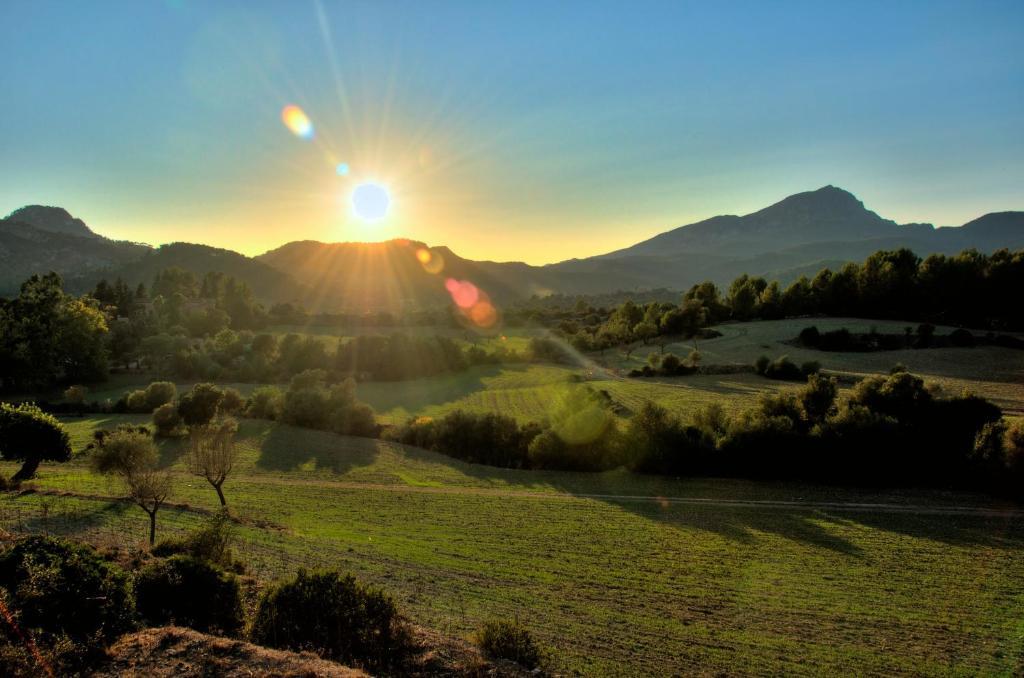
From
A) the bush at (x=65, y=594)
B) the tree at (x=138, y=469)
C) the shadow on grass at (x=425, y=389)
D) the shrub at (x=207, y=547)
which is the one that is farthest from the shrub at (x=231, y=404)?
the bush at (x=65, y=594)

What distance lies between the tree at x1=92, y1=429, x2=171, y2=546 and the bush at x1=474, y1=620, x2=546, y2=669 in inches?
530

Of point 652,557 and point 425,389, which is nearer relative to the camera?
point 652,557

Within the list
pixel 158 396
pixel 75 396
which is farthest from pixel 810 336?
pixel 75 396

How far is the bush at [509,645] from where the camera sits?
36.6 feet

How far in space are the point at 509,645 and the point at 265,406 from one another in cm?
4245

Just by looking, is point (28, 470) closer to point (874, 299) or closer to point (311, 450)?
point (311, 450)

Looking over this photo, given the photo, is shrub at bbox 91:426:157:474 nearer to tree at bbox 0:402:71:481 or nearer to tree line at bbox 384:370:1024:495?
tree at bbox 0:402:71:481

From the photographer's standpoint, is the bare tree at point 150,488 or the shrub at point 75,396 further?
the shrub at point 75,396

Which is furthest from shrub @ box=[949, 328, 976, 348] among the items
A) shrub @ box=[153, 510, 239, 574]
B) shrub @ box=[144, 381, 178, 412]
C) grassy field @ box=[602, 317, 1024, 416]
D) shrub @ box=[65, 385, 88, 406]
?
shrub @ box=[65, 385, 88, 406]

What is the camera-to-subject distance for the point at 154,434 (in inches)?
1566

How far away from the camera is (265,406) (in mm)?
47031

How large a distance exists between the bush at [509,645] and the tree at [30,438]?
29156 millimetres

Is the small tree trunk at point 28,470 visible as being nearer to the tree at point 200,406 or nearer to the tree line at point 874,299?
the tree at point 200,406

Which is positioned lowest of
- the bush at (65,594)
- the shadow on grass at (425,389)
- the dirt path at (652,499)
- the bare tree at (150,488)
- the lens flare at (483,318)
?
the dirt path at (652,499)
